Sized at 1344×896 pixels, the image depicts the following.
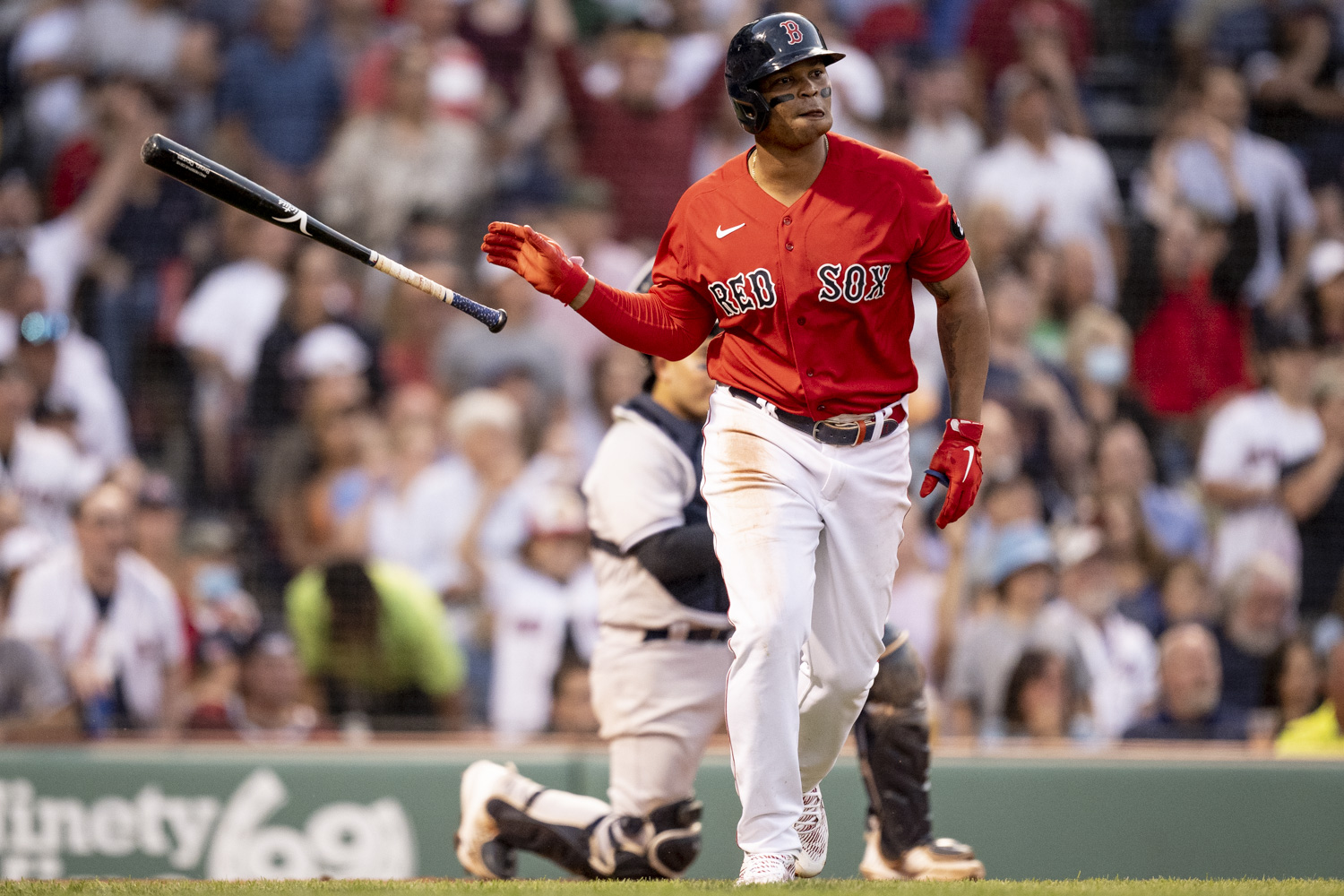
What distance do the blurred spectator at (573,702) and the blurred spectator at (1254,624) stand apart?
2.80 meters

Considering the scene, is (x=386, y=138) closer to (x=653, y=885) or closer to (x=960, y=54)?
(x=960, y=54)

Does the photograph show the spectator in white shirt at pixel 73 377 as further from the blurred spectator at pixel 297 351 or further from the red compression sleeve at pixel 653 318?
the red compression sleeve at pixel 653 318

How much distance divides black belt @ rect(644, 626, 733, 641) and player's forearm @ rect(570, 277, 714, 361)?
987mm

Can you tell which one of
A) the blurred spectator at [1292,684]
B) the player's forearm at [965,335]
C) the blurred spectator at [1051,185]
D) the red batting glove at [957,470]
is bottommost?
the blurred spectator at [1292,684]

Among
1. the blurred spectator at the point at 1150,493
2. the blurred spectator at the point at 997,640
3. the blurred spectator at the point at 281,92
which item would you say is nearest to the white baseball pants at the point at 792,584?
the blurred spectator at the point at 997,640

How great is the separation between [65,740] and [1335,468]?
6.00 m

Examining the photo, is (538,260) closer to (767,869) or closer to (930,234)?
(930,234)

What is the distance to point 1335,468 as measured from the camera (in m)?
8.08

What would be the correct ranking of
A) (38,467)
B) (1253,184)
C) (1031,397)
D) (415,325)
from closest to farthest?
(38,467)
(1031,397)
(415,325)
(1253,184)

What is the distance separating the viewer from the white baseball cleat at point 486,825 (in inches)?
198

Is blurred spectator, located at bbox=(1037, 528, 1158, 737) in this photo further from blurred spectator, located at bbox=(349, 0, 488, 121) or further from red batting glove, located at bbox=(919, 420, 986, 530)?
blurred spectator, located at bbox=(349, 0, 488, 121)

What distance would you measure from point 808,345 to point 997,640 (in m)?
3.44

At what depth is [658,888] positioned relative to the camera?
3.62 m

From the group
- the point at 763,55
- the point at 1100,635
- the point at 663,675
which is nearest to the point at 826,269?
the point at 763,55
